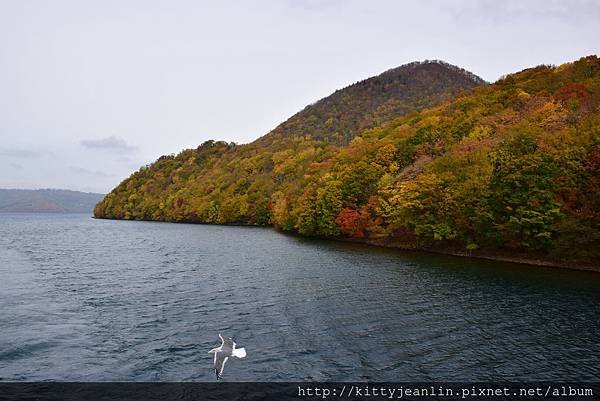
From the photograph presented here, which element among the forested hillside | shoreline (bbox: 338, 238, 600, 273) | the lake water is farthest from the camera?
the forested hillside

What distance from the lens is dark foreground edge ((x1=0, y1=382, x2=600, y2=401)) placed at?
18.3 meters

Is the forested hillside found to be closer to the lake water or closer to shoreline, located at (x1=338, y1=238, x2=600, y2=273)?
Answer: shoreline, located at (x1=338, y1=238, x2=600, y2=273)

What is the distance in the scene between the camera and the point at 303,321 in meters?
29.8

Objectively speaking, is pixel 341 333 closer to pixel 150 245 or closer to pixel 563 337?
pixel 563 337

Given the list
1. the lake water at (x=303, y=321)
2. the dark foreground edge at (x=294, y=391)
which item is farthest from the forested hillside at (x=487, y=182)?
the dark foreground edge at (x=294, y=391)

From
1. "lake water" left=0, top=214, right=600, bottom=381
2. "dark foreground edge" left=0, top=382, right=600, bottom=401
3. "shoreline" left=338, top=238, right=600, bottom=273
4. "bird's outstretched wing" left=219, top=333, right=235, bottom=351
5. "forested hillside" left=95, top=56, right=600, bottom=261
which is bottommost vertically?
"dark foreground edge" left=0, top=382, right=600, bottom=401

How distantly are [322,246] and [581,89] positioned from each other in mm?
74997

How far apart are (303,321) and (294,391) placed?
10840 millimetres

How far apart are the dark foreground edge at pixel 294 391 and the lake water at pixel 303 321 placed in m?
0.80

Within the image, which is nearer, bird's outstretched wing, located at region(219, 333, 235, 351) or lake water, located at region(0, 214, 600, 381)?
bird's outstretched wing, located at region(219, 333, 235, 351)

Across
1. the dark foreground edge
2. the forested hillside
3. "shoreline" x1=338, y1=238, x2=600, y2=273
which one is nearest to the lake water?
the dark foreground edge

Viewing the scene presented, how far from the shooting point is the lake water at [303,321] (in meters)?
21.6

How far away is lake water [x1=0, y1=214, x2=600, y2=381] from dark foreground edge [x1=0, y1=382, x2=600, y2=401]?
2.62ft

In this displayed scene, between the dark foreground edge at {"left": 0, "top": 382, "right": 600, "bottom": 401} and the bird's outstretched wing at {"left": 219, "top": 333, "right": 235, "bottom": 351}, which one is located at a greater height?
the bird's outstretched wing at {"left": 219, "top": 333, "right": 235, "bottom": 351}
